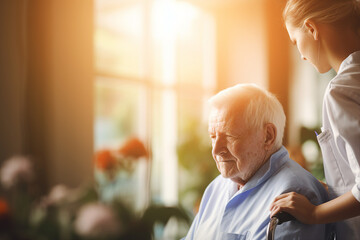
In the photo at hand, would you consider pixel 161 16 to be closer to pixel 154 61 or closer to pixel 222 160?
pixel 154 61

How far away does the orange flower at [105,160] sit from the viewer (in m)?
1.45

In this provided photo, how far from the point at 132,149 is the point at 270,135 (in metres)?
0.78

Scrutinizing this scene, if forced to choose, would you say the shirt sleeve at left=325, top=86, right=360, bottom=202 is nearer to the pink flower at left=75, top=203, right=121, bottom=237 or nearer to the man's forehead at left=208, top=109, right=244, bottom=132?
the man's forehead at left=208, top=109, right=244, bottom=132

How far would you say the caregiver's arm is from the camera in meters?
0.70

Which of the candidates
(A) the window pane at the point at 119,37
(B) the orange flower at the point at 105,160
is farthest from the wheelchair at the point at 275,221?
(A) the window pane at the point at 119,37

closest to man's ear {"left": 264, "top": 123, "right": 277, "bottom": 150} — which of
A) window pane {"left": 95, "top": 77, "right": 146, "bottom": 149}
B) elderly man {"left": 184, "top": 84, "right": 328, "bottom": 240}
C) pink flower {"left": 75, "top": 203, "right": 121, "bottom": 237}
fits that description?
elderly man {"left": 184, "top": 84, "right": 328, "bottom": 240}

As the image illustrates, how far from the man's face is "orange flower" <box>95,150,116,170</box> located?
671 millimetres

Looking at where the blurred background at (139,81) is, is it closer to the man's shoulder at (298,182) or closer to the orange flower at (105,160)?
the orange flower at (105,160)

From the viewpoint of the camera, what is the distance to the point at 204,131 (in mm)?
3291

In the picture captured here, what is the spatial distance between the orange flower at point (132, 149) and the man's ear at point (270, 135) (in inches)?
30.3

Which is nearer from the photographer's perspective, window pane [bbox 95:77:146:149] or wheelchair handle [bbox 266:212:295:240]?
wheelchair handle [bbox 266:212:295:240]

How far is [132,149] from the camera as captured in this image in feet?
5.08

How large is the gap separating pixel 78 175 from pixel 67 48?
29.5 inches

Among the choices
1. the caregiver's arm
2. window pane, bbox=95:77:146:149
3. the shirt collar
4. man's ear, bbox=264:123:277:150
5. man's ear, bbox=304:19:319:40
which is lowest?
window pane, bbox=95:77:146:149
